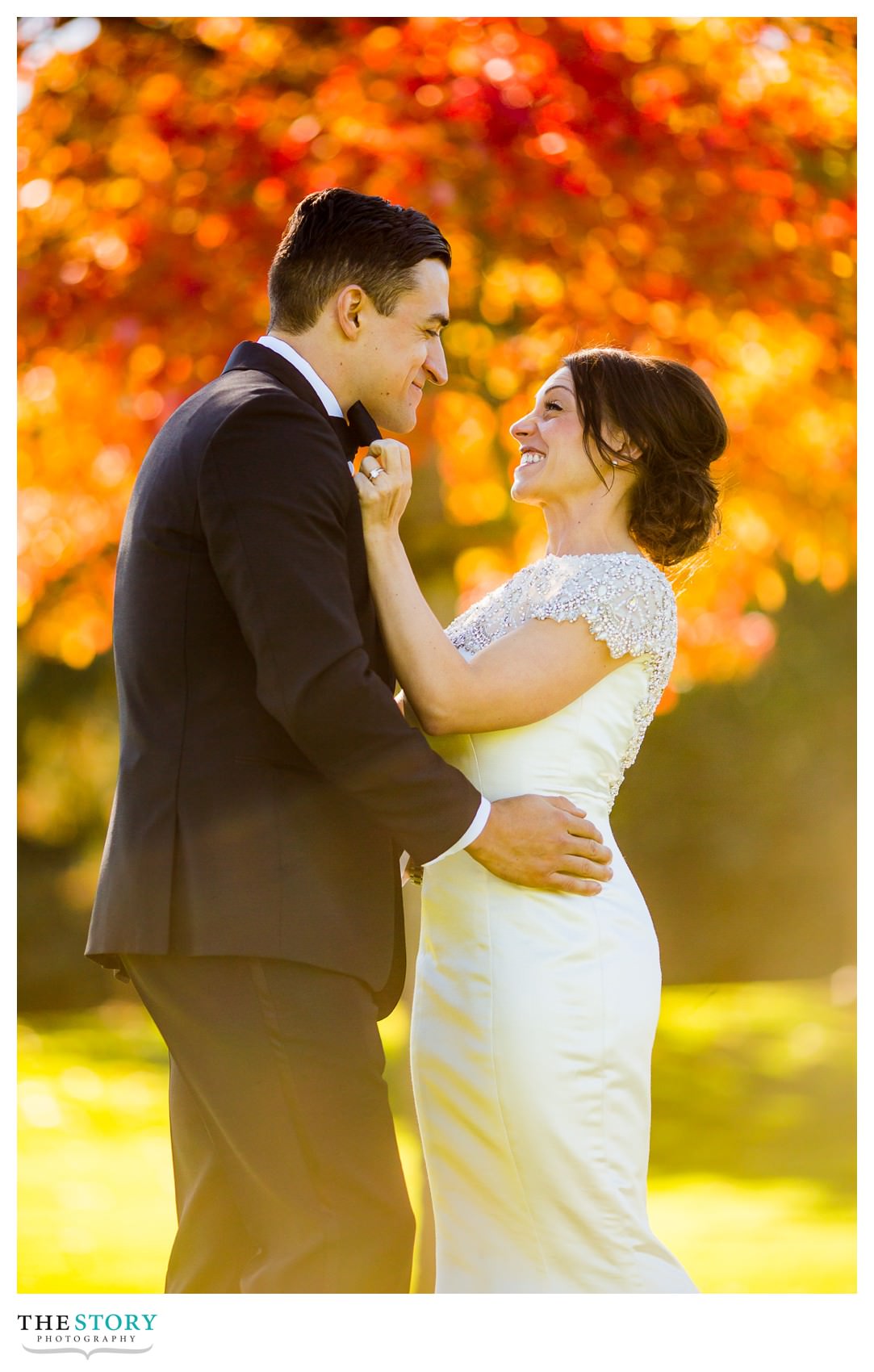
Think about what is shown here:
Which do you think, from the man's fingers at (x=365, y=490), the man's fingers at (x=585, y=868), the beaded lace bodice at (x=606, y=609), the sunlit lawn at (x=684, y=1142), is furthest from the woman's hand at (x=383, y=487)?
the sunlit lawn at (x=684, y=1142)

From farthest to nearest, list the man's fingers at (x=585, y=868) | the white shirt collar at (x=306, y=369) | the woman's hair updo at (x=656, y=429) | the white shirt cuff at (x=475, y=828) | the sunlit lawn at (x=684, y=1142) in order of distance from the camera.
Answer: the sunlit lawn at (x=684, y=1142) < the woman's hair updo at (x=656, y=429) < the man's fingers at (x=585, y=868) < the white shirt collar at (x=306, y=369) < the white shirt cuff at (x=475, y=828)

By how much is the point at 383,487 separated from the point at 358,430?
17 centimetres

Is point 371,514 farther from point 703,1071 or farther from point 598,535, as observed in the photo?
point 703,1071

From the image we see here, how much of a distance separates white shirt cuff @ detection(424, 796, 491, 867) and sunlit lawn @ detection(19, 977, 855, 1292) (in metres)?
1.39

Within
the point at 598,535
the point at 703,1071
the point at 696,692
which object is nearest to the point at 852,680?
the point at 696,692

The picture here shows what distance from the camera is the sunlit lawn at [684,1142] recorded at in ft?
13.5

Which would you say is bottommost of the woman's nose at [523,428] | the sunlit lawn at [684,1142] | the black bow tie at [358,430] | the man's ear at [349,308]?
the sunlit lawn at [684,1142]

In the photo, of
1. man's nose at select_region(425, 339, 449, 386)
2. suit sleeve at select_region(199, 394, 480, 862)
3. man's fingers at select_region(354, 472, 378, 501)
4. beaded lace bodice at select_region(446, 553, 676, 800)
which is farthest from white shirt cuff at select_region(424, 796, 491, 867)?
man's nose at select_region(425, 339, 449, 386)

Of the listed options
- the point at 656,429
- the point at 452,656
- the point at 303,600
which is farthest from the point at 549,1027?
the point at 656,429

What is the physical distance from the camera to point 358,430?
2320 mm

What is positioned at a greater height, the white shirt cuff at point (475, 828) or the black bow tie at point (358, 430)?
the black bow tie at point (358, 430)

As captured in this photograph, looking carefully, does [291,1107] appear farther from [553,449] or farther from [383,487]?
[553,449]

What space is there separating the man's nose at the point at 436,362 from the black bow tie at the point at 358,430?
17cm

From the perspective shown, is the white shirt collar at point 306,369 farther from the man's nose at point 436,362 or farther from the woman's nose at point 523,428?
the woman's nose at point 523,428
